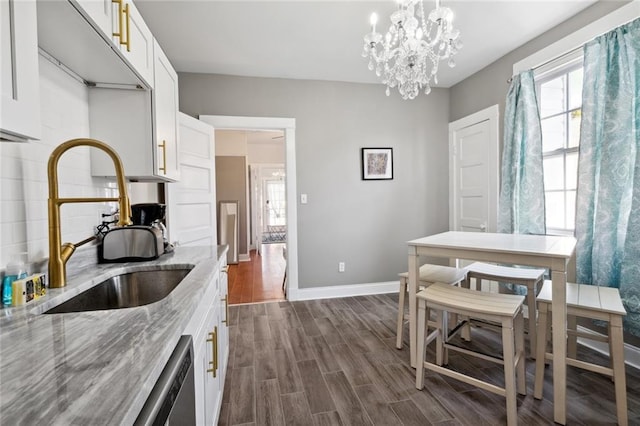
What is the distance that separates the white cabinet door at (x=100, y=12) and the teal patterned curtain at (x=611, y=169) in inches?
117

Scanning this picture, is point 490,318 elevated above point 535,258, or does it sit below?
below

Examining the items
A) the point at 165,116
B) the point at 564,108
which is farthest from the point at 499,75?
the point at 165,116

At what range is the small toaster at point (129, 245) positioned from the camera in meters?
1.60

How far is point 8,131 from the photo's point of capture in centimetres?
72

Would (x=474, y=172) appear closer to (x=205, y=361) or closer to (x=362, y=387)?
(x=362, y=387)

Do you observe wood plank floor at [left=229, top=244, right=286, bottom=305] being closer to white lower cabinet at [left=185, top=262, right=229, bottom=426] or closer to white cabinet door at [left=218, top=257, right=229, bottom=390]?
white cabinet door at [left=218, top=257, right=229, bottom=390]

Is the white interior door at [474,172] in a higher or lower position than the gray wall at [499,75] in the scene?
lower

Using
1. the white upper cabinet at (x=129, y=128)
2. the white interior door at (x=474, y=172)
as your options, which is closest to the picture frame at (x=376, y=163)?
the white interior door at (x=474, y=172)

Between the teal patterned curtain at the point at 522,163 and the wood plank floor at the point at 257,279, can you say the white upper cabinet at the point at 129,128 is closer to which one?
the wood plank floor at the point at 257,279

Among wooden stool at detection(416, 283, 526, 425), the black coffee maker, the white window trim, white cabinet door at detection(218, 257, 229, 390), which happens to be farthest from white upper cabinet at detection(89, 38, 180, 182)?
the white window trim

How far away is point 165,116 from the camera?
1.93 metres

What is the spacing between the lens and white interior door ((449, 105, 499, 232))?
3.25m

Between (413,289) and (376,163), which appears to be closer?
(413,289)

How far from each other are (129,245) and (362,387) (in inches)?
62.9
